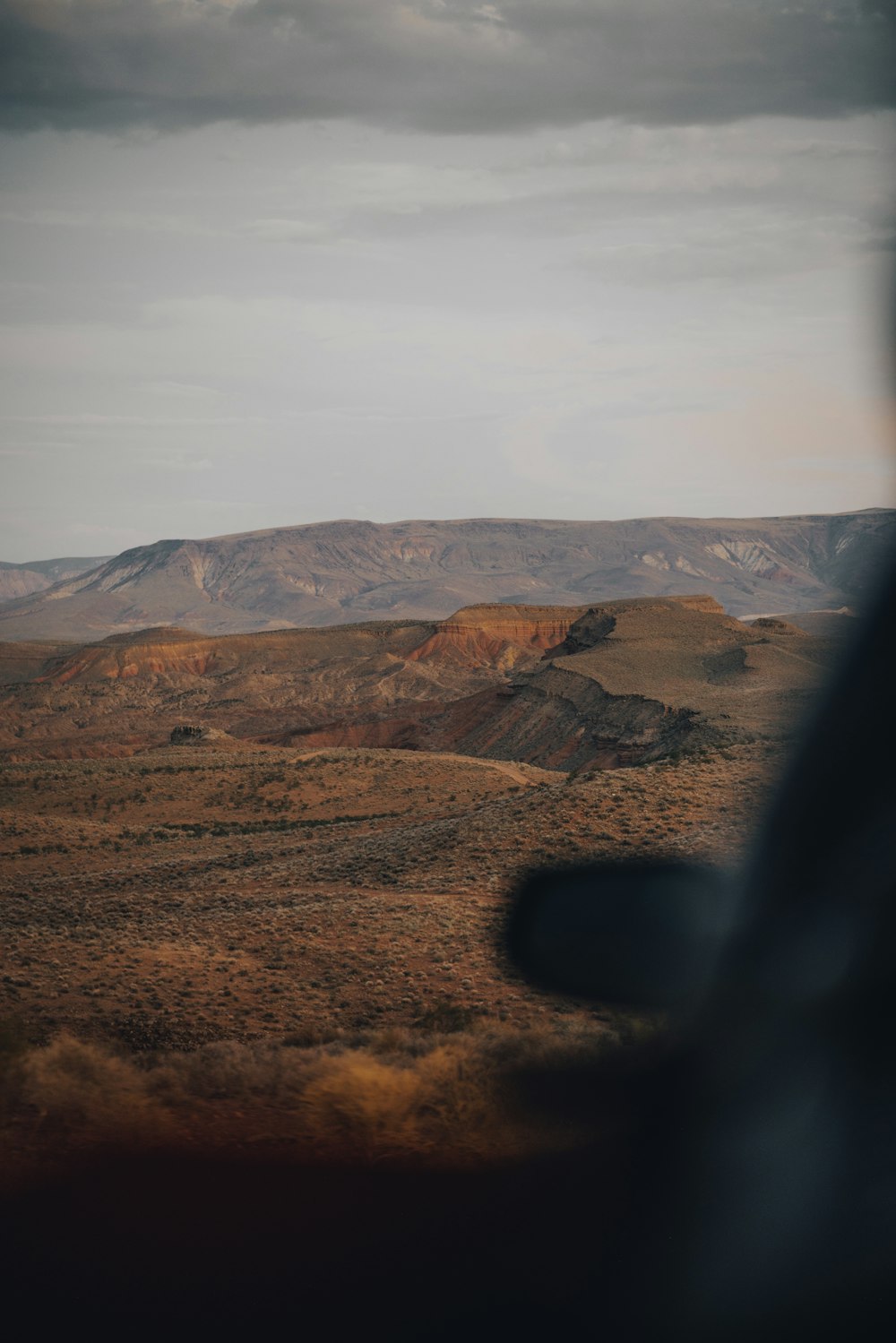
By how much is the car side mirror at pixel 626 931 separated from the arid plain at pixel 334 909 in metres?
0.59

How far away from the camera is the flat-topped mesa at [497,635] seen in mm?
128625

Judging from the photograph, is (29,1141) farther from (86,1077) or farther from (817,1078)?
(817,1078)

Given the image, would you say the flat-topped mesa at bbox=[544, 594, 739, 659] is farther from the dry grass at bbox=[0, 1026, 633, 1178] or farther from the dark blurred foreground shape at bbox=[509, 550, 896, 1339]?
the dry grass at bbox=[0, 1026, 633, 1178]

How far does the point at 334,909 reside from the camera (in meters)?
21.6

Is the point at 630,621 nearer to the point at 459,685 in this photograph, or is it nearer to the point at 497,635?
the point at 459,685

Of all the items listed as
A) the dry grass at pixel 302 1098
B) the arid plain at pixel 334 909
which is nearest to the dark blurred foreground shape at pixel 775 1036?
the arid plain at pixel 334 909

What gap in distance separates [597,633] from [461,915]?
216ft

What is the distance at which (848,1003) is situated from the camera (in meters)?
14.1

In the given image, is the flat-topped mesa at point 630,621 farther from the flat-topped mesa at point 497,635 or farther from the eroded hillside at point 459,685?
the flat-topped mesa at point 497,635

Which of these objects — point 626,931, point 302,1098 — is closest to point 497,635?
point 626,931

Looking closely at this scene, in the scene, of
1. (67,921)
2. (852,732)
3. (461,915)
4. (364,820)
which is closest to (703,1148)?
(852,732)

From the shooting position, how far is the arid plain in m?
13.2

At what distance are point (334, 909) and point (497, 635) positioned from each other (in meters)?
114

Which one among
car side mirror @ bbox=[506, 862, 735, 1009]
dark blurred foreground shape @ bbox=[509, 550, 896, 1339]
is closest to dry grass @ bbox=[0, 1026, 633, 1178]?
dark blurred foreground shape @ bbox=[509, 550, 896, 1339]
